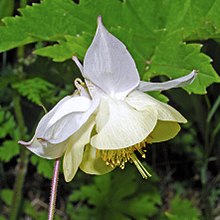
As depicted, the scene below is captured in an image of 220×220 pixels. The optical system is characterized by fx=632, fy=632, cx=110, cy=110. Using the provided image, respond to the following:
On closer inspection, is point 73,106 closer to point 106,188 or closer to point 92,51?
A: point 92,51

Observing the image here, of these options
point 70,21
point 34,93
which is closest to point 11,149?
point 34,93

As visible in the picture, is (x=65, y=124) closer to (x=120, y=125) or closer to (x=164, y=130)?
(x=120, y=125)

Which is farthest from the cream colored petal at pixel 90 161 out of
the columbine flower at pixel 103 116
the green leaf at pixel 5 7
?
the green leaf at pixel 5 7

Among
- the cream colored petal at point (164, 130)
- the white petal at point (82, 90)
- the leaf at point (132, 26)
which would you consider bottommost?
the cream colored petal at point (164, 130)

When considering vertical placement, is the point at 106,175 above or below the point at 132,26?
below

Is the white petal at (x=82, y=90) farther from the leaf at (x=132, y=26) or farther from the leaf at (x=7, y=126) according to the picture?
the leaf at (x=7, y=126)

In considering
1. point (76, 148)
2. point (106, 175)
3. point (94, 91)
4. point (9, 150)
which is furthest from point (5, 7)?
point (106, 175)

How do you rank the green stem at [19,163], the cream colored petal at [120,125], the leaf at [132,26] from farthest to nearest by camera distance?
the green stem at [19,163] < the leaf at [132,26] < the cream colored petal at [120,125]

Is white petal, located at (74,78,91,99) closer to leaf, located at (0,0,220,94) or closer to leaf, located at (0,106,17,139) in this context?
leaf, located at (0,0,220,94)
